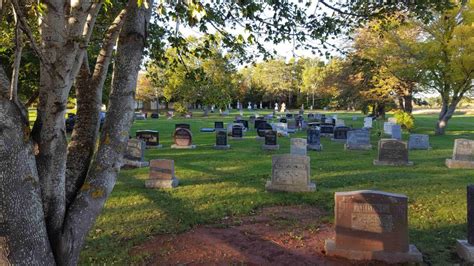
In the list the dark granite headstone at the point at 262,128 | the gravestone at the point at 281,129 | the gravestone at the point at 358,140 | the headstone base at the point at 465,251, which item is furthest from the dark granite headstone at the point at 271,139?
the headstone base at the point at 465,251

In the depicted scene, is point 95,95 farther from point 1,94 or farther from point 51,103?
point 1,94

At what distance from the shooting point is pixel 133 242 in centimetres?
630

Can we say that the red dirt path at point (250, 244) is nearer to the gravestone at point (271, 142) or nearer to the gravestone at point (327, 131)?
the gravestone at point (271, 142)

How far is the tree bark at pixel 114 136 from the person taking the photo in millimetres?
3078

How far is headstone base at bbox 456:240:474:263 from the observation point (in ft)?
18.0

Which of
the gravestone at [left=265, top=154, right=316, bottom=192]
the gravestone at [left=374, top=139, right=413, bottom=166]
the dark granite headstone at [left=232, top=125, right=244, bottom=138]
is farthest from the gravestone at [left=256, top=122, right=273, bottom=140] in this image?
the gravestone at [left=265, top=154, right=316, bottom=192]

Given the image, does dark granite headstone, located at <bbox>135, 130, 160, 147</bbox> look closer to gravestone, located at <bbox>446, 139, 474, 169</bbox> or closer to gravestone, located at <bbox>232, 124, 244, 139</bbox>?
gravestone, located at <bbox>232, 124, 244, 139</bbox>

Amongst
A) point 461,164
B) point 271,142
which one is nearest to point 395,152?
point 461,164

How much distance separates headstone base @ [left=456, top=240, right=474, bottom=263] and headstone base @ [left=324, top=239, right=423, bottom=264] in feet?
1.98

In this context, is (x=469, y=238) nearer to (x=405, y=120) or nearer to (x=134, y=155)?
(x=134, y=155)

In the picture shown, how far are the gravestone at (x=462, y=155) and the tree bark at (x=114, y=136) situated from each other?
13004 millimetres

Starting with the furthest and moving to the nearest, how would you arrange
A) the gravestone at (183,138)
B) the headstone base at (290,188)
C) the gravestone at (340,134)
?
the gravestone at (340,134) < the gravestone at (183,138) < the headstone base at (290,188)

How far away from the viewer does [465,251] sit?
18.2 ft

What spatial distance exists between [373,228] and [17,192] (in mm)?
4844
